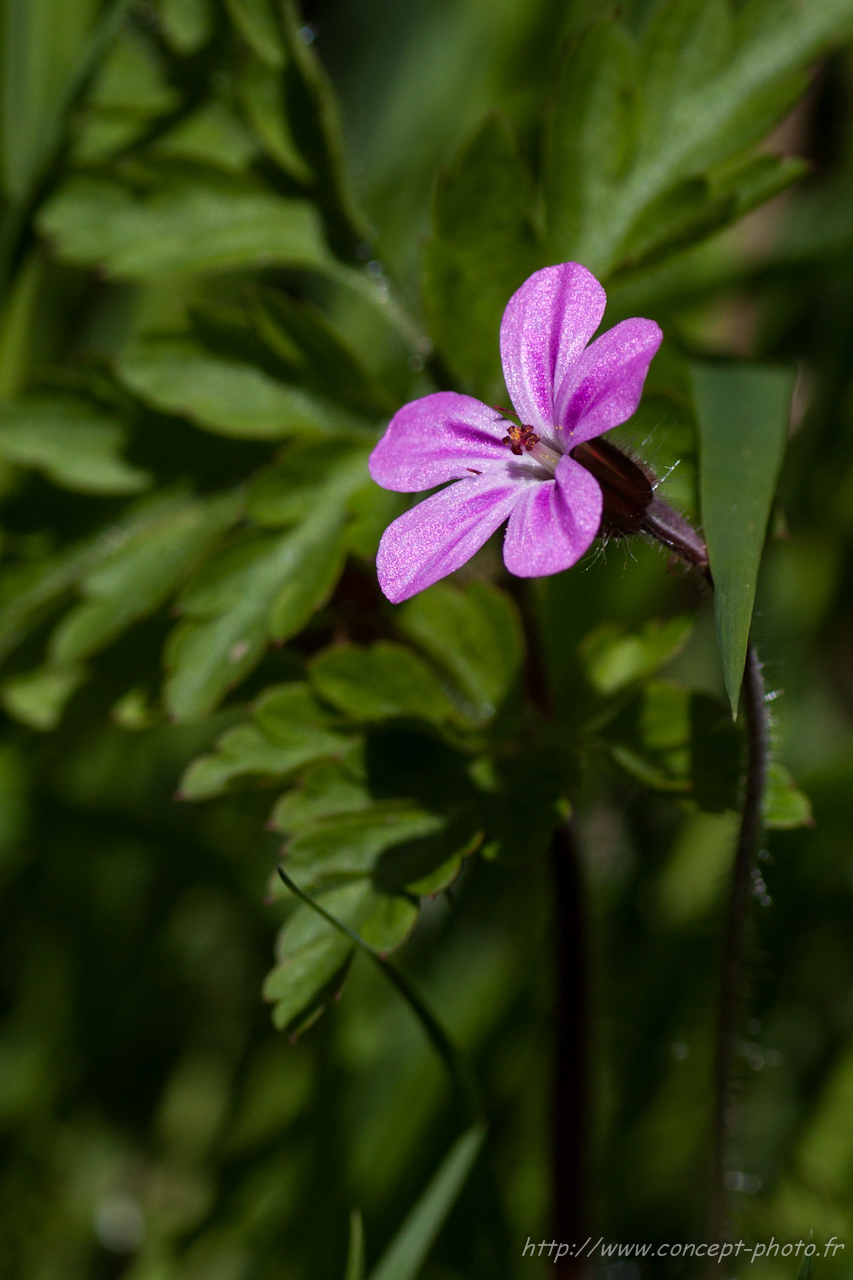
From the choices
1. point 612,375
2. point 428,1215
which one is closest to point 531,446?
point 612,375

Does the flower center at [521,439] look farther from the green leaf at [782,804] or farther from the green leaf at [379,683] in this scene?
the green leaf at [782,804]

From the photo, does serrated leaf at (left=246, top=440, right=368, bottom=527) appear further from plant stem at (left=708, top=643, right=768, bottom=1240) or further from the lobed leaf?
plant stem at (left=708, top=643, right=768, bottom=1240)

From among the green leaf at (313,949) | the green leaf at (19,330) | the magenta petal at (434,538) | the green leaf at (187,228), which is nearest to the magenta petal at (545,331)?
the magenta petal at (434,538)

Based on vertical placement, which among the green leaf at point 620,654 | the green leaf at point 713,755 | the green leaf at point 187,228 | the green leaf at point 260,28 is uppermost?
the green leaf at point 260,28

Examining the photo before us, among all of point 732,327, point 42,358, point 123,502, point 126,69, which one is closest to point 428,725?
point 123,502

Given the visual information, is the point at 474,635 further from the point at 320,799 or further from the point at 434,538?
the point at 434,538

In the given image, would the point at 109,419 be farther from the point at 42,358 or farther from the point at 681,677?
the point at 681,677

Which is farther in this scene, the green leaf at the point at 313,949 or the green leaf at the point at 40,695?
the green leaf at the point at 40,695

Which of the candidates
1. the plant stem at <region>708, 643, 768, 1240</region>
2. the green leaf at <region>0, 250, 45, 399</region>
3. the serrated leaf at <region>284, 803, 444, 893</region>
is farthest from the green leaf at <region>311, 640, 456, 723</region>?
the green leaf at <region>0, 250, 45, 399</region>
